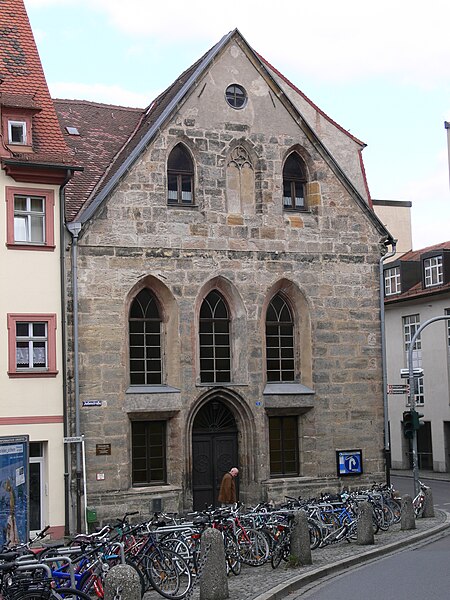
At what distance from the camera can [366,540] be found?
64.7 ft

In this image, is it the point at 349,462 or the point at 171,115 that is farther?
the point at 349,462

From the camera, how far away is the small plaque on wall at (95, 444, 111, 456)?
24250 millimetres

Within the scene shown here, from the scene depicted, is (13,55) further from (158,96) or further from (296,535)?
(296,535)

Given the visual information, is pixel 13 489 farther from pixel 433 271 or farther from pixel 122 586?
pixel 433 271

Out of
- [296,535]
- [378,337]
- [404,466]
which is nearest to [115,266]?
[378,337]

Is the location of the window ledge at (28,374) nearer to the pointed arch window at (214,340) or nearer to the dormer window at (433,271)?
the pointed arch window at (214,340)

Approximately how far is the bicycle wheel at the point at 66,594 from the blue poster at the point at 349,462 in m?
17.2

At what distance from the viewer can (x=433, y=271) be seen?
44.6m

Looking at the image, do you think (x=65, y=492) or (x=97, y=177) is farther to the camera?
(x=97, y=177)

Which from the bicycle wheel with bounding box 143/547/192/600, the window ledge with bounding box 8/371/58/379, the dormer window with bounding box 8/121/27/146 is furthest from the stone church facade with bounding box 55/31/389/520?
the bicycle wheel with bounding box 143/547/192/600

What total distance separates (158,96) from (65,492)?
473 inches

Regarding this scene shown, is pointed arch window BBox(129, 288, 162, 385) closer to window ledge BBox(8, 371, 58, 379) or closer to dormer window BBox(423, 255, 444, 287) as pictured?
window ledge BBox(8, 371, 58, 379)

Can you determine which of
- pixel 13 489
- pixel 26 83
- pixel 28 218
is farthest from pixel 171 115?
pixel 13 489

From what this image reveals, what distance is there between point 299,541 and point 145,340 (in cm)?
955
